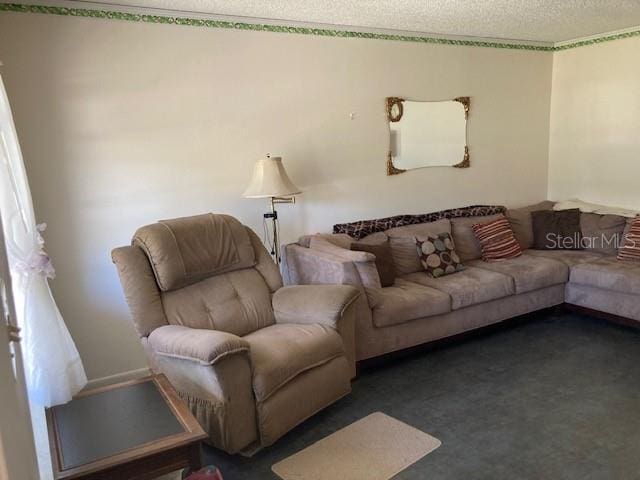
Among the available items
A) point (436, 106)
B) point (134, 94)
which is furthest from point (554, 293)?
point (134, 94)

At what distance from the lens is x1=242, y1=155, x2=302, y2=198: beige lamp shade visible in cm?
341

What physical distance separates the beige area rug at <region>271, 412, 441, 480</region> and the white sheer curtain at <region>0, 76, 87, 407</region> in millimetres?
1074

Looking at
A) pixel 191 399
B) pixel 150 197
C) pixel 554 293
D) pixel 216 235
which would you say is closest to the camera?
pixel 191 399

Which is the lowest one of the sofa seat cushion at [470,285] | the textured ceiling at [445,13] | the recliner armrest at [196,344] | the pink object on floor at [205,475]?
the pink object on floor at [205,475]

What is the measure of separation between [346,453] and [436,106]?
120 inches

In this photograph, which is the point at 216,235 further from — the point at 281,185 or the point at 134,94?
the point at 134,94

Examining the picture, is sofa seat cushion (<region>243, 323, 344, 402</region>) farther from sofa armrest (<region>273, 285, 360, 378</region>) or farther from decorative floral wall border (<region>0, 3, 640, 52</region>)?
decorative floral wall border (<region>0, 3, 640, 52</region>)

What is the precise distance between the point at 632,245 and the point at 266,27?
321cm

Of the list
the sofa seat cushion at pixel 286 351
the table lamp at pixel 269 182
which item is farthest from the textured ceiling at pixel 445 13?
the sofa seat cushion at pixel 286 351

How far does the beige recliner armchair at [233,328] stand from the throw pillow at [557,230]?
242cm

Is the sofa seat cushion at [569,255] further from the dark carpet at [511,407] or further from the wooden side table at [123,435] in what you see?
the wooden side table at [123,435]

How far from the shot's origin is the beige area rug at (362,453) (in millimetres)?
2406

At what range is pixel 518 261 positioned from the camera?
13.9 feet

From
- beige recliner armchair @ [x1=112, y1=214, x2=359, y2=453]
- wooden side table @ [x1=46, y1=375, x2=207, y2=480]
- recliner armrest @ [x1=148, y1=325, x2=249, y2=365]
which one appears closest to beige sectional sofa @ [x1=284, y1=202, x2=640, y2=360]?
beige recliner armchair @ [x1=112, y1=214, x2=359, y2=453]
